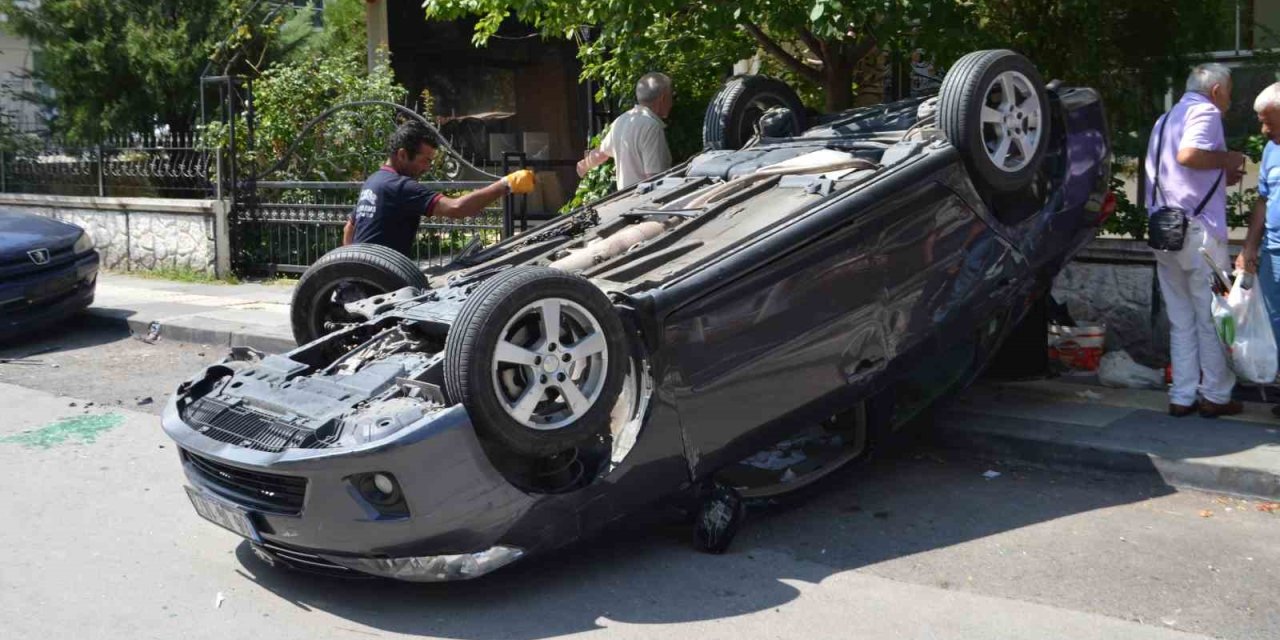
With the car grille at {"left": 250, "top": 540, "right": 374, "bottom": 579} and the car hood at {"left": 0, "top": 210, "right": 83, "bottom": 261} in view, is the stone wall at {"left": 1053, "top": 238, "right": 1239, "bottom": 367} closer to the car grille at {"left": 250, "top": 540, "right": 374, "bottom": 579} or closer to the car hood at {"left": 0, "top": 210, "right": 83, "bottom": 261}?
the car grille at {"left": 250, "top": 540, "right": 374, "bottom": 579}

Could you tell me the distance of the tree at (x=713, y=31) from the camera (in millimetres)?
7664

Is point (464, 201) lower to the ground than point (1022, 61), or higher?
lower

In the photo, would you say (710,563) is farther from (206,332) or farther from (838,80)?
(206,332)

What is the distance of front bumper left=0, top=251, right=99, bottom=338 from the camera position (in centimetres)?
1030

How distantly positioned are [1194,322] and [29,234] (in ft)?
30.1

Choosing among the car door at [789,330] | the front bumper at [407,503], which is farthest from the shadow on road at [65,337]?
the car door at [789,330]

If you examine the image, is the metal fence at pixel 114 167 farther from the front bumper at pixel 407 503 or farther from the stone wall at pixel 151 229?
the front bumper at pixel 407 503

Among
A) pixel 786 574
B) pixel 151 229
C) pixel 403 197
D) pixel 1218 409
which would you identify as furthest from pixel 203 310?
pixel 1218 409

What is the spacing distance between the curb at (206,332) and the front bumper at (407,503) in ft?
17.2

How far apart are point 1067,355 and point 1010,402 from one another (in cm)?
92

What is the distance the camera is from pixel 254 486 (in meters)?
4.72

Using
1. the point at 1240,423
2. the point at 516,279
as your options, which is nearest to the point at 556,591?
the point at 516,279

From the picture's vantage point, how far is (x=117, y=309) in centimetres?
1177

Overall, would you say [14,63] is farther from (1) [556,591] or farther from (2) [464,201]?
(1) [556,591]
